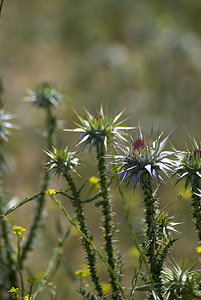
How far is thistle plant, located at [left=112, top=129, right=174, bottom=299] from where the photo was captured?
263cm

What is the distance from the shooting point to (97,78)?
38.1 feet

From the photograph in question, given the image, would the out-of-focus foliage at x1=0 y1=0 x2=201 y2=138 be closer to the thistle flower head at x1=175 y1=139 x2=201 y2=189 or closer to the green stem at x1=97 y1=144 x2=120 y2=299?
the green stem at x1=97 y1=144 x2=120 y2=299

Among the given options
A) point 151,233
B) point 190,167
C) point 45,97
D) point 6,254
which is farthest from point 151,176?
point 45,97

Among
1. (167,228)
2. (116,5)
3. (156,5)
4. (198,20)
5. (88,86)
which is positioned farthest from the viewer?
(116,5)

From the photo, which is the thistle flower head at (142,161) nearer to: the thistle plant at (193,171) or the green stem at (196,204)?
the thistle plant at (193,171)

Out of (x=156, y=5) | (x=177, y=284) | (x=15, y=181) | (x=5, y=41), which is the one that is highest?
(x=156, y=5)

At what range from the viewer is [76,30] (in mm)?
14125

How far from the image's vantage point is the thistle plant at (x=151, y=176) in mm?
2629

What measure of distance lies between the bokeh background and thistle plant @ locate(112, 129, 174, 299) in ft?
5.68

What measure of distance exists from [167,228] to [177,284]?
0.37m

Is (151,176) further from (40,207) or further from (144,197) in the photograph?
(40,207)

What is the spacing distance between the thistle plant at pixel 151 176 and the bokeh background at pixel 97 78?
68.1 inches

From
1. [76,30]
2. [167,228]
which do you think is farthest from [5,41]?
[167,228]

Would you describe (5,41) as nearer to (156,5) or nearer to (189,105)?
(156,5)
